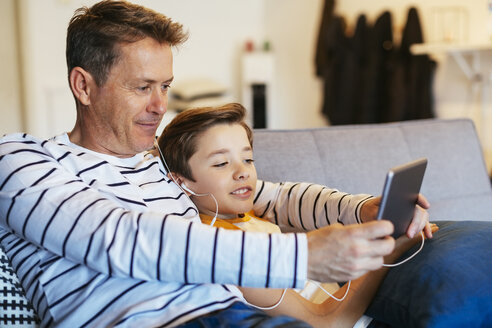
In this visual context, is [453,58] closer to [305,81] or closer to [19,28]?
[305,81]

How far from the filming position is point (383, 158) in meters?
1.92

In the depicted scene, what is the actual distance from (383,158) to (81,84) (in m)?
1.08

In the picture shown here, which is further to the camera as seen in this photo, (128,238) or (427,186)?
(427,186)

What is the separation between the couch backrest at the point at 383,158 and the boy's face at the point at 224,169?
32 centimetres

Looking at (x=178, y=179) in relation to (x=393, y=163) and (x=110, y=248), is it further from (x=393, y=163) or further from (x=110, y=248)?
(x=393, y=163)

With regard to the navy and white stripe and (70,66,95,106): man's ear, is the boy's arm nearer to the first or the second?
the navy and white stripe

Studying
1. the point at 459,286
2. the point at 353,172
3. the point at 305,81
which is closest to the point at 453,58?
the point at 305,81

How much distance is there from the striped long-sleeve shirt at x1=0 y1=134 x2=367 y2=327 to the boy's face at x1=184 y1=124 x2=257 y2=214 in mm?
152

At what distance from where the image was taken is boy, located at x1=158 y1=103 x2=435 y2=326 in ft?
4.11

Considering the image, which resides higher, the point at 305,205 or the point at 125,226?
the point at 125,226

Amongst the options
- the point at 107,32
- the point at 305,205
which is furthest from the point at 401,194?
the point at 107,32

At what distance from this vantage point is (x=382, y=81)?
4641 millimetres

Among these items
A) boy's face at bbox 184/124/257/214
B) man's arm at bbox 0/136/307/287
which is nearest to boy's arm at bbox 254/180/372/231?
boy's face at bbox 184/124/257/214

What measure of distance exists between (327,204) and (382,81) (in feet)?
11.4
